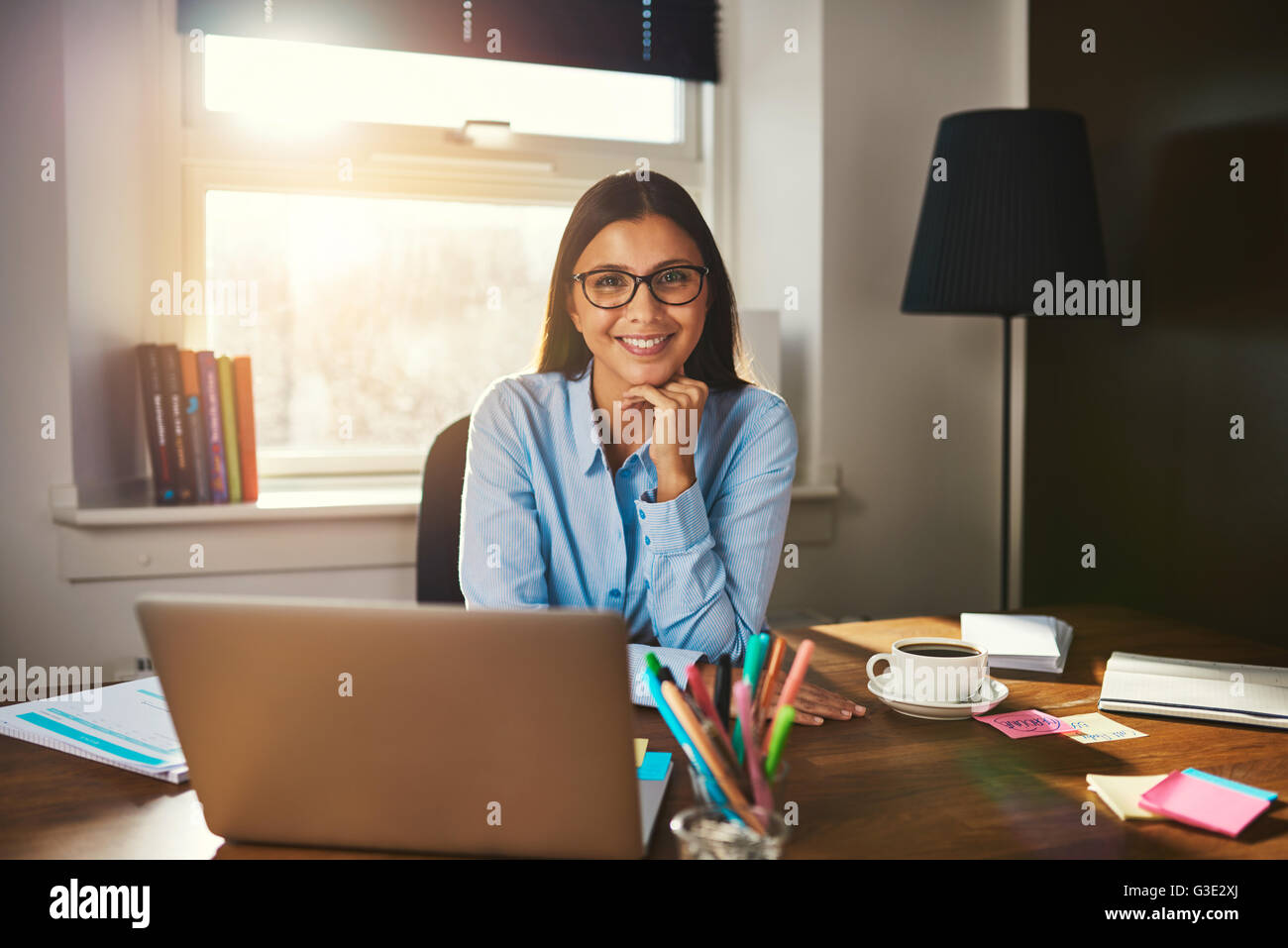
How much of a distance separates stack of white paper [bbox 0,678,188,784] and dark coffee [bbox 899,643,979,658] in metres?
0.74

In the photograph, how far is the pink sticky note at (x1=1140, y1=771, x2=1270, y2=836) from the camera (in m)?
0.78

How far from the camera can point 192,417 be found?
6.84ft

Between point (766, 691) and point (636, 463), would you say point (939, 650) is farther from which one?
point (636, 463)

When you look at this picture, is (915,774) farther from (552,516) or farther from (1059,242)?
(1059,242)

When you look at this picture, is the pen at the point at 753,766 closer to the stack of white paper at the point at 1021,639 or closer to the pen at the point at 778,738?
the pen at the point at 778,738

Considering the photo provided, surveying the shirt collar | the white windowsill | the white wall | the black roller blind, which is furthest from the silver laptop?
the black roller blind

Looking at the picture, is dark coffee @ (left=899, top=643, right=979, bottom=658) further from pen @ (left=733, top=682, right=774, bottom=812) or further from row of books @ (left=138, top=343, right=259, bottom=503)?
row of books @ (left=138, top=343, right=259, bottom=503)

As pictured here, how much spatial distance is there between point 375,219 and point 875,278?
1241 mm

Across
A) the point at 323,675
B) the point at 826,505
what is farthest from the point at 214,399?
the point at 323,675

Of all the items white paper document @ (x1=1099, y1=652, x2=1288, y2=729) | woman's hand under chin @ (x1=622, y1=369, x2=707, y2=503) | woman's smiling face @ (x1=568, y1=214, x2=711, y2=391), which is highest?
woman's smiling face @ (x1=568, y1=214, x2=711, y2=391)

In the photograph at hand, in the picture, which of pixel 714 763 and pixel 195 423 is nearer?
pixel 714 763

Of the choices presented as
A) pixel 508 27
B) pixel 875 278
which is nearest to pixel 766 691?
pixel 875 278

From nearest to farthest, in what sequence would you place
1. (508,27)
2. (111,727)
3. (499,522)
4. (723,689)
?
(723,689)
(111,727)
(499,522)
(508,27)

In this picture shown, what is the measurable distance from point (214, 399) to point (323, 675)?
161 cm
